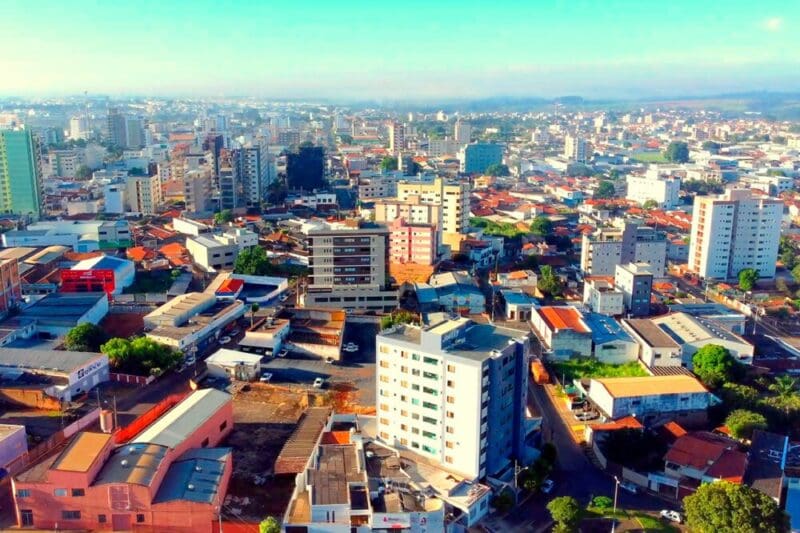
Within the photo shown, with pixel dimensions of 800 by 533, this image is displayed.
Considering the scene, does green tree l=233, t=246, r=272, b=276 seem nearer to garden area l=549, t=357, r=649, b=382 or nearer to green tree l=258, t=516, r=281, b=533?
garden area l=549, t=357, r=649, b=382

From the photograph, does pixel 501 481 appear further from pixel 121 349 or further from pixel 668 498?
pixel 121 349

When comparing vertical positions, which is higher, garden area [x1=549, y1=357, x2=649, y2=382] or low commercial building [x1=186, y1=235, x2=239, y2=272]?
low commercial building [x1=186, y1=235, x2=239, y2=272]

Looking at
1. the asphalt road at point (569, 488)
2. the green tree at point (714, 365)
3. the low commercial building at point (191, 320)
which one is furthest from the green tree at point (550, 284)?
the low commercial building at point (191, 320)

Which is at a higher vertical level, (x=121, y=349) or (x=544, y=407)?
(x=121, y=349)

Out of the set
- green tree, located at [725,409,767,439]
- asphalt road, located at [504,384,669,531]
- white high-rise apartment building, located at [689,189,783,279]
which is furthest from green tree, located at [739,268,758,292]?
asphalt road, located at [504,384,669,531]

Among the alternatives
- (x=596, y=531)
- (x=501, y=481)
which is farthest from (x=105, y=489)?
(x=596, y=531)
